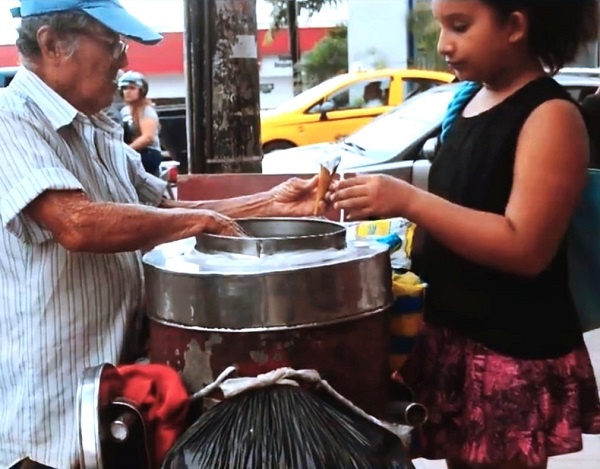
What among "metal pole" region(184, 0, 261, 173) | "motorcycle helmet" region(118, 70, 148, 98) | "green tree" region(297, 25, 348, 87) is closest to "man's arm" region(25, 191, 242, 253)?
"metal pole" region(184, 0, 261, 173)

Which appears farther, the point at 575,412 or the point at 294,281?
the point at 575,412

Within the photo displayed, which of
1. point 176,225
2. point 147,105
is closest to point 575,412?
point 176,225

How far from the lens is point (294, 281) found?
165 cm

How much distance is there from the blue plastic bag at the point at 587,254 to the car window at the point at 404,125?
14.7 ft

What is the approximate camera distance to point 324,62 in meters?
19.3

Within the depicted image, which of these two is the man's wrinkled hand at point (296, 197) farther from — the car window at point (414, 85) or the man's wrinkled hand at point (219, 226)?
the car window at point (414, 85)

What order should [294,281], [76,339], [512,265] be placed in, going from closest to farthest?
1. [294,281]
2. [512,265]
3. [76,339]

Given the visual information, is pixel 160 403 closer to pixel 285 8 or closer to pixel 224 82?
pixel 224 82

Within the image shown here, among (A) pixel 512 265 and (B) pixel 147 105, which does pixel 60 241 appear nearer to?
(A) pixel 512 265

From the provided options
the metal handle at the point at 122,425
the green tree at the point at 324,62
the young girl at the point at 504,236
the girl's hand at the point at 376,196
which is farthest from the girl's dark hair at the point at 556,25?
the green tree at the point at 324,62

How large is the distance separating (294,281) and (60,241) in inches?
20.0

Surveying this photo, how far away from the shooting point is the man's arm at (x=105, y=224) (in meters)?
1.81

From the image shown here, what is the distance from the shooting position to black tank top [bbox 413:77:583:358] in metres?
1.88

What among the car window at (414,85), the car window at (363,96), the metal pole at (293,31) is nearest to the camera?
the car window at (414,85)
